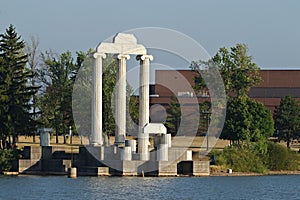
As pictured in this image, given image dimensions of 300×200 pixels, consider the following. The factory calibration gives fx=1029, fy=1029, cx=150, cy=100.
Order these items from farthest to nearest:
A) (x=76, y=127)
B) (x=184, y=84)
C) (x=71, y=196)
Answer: (x=184, y=84) → (x=76, y=127) → (x=71, y=196)

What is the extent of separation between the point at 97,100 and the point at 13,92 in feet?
42.7

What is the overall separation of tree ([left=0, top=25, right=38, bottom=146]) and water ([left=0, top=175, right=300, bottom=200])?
1591cm

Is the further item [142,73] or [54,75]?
[54,75]

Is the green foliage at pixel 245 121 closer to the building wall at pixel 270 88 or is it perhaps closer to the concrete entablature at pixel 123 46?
the concrete entablature at pixel 123 46

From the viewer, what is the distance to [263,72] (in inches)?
6757

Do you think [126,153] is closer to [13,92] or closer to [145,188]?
[145,188]

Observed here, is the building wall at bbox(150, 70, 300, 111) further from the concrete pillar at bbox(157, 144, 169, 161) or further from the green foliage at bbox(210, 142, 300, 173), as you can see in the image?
the concrete pillar at bbox(157, 144, 169, 161)

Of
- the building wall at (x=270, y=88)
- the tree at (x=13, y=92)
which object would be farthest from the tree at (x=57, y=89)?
the building wall at (x=270, y=88)

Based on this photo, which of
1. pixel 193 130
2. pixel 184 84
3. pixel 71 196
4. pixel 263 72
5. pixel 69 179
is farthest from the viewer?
pixel 263 72

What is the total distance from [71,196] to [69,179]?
1537 cm

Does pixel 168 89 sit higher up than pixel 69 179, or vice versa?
pixel 168 89

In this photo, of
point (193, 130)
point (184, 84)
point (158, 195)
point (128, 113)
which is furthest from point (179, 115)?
point (158, 195)

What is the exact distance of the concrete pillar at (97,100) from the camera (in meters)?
95.2

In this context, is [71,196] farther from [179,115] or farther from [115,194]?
[179,115]
